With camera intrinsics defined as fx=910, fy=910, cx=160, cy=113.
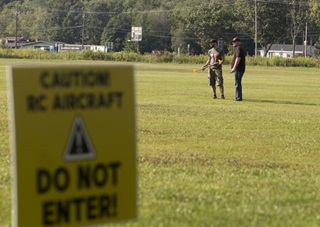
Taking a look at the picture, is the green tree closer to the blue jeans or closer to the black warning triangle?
the blue jeans

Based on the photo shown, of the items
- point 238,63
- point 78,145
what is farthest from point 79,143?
point 238,63

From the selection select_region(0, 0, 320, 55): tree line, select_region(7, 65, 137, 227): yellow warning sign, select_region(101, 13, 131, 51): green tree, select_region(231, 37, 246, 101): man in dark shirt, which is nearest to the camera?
select_region(7, 65, 137, 227): yellow warning sign

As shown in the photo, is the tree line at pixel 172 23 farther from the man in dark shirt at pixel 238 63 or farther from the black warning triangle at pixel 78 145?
the black warning triangle at pixel 78 145

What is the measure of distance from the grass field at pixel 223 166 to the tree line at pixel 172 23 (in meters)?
89.4

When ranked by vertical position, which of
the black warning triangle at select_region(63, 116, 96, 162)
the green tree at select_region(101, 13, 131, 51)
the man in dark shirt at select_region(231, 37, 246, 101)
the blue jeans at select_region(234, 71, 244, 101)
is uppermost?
the black warning triangle at select_region(63, 116, 96, 162)

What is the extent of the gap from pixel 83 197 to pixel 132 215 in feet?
1.43

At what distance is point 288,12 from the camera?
12619 cm

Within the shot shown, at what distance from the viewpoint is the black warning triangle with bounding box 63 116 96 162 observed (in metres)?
5.33

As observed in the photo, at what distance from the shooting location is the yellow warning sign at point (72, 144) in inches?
202

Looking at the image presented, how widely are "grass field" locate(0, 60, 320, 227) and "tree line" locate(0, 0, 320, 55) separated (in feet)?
293

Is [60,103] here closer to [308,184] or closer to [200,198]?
[200,198]

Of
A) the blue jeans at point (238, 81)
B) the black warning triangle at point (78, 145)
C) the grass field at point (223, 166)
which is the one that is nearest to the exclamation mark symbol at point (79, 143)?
the black warning triangle at point (78, 145)

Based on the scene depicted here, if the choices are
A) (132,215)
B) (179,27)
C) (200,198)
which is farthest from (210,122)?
(179,27)

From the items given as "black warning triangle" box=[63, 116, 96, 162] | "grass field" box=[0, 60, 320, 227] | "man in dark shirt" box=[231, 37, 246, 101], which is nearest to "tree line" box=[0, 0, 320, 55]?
"man in dark shirt" box=[231, 37, 246, 101]
